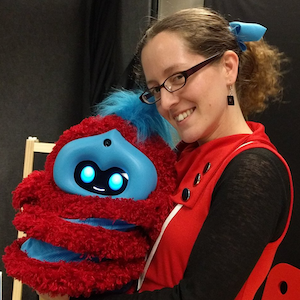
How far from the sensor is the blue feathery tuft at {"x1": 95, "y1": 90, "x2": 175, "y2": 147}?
2.44 ft

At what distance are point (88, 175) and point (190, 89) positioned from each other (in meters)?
0.28

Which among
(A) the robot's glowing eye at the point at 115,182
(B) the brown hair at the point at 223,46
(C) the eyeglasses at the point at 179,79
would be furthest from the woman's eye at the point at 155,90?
(A) the robot's glowing eye at the point at 115,182

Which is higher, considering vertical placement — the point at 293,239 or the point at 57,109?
the point at 57,109

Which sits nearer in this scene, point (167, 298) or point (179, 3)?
point (167, 298)

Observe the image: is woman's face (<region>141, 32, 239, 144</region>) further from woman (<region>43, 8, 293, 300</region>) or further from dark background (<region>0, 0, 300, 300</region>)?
dark background (<region>0, 0, 300, 300</region>)

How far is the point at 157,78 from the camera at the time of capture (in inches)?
28.5

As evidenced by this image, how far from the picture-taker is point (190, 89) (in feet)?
2.27

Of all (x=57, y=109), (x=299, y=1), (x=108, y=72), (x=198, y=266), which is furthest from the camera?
(x=57, y=109)

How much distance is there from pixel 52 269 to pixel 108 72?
1244mm

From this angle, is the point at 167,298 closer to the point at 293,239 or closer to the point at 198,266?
the point at 198,266

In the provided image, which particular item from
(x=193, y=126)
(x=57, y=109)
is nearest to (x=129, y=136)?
(x=193, y=126)

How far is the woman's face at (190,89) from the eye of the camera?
687 millimetres

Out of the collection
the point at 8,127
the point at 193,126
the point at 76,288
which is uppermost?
the point at 193,126

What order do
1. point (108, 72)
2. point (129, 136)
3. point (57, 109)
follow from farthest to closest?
point (57, 109), point (108, 72), point (129, 136)
